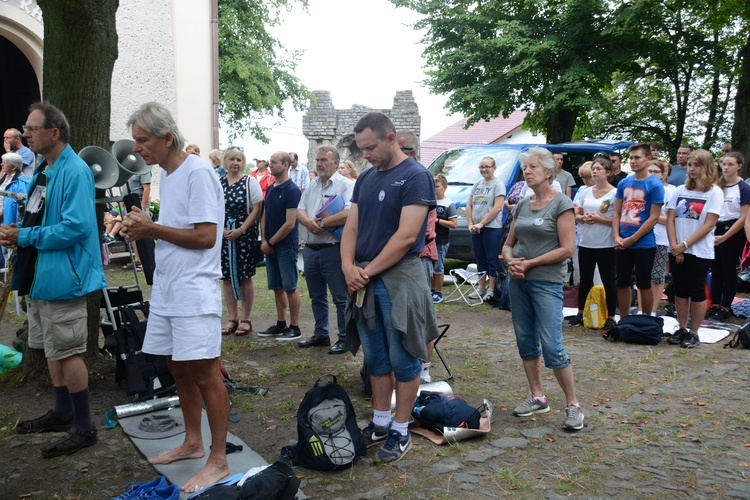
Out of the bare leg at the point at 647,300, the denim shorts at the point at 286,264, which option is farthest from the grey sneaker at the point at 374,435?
the bare leg at the point at 647,300

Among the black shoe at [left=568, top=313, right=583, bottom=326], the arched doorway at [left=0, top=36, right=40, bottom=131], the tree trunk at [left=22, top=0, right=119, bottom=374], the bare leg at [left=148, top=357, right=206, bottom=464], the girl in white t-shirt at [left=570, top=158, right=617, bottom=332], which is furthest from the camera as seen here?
the arched doorway at [left=0, top=36, right=40, bottom=131]

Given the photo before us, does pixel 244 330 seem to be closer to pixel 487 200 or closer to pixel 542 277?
pixel 542 277

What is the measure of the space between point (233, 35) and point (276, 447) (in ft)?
88.6

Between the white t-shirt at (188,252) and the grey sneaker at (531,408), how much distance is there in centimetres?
242

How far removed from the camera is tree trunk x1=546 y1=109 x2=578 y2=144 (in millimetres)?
19078

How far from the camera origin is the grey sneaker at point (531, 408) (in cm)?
478

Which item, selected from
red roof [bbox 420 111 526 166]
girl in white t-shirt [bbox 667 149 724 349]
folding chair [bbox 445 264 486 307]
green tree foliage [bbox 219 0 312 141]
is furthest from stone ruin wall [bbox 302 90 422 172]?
girl in white t-shirt [bbox 667 149 724 349]

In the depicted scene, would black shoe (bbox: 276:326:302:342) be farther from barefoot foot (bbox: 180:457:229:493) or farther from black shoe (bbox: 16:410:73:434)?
barefoot foot (bbox: 180:457:229:493)

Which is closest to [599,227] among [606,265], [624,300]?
[606,265]

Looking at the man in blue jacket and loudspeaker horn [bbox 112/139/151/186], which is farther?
loudspeaker horn [bbox 112/139/151/186]

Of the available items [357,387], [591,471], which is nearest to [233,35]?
[357,387]

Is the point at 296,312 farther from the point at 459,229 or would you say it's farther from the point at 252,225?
the point at 459,229

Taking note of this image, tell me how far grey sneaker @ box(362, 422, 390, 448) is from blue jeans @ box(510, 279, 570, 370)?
1.22m

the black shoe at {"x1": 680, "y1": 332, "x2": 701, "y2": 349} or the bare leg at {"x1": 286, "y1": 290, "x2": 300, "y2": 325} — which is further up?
the bare leg at {"x1": 286, "y1": 290, "x2": 300, "y2": 325}
